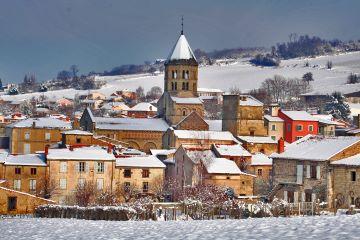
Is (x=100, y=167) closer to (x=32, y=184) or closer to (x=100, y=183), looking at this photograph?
(x=100, y=183)

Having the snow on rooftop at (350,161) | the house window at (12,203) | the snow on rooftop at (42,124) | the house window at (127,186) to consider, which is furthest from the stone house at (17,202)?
the snow on rooftop at (42,124)

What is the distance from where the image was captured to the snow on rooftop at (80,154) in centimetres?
5916

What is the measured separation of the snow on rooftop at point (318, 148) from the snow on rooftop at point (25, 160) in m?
21.9

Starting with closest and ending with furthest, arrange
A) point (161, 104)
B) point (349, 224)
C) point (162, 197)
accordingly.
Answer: point (349, 224) → point (162, 197) → point (161, 104)

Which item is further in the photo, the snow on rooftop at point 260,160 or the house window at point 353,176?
the snow on rooftop at point 260,160

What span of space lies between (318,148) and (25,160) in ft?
84.5

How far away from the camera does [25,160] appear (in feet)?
195

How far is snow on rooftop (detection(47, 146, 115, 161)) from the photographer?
59.2 metres

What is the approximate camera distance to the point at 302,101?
19150 centimetres

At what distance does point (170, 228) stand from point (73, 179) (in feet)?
117

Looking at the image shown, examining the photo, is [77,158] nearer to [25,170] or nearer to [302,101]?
[25,170]

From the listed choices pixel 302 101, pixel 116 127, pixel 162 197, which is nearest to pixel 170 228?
pixel 162 197

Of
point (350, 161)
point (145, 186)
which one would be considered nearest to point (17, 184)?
point (145, 186)

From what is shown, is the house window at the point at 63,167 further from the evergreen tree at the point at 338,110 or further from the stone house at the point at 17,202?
the evergreen tree at the point at 338,110
